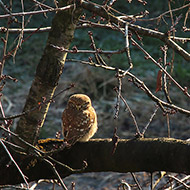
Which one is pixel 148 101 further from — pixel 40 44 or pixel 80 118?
pixel 80 118

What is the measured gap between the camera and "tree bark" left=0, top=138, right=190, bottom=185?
2379mm

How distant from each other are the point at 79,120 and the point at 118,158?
117cm

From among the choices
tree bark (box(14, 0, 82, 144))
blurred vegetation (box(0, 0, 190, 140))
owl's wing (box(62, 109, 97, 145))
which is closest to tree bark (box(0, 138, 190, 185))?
tree bark (box(14, 0, 82, 144))

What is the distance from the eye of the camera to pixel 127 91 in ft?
24.1

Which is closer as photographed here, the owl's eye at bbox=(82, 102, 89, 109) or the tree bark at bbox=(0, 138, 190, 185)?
the tree bark at bbox=(0, 138, 190, 185)

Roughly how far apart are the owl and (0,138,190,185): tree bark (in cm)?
43

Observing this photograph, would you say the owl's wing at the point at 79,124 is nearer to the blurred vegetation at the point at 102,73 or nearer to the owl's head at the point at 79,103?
the owl's head at the point at 79,103

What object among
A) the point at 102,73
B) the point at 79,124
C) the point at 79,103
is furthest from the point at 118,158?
the point at 102,73

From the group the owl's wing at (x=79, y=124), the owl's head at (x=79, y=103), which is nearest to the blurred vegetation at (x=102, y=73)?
the owl's head at (x=79, y=103)

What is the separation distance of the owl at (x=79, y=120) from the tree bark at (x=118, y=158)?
1.42 ft

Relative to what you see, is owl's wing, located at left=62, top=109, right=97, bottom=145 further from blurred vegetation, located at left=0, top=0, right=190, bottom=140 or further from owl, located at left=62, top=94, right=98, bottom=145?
blurred vegetation, located at left=0, top=0, right=190, bottom=140

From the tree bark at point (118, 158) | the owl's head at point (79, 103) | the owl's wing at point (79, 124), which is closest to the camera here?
the tree bark at point (118, 158)

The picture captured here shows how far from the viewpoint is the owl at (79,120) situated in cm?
339

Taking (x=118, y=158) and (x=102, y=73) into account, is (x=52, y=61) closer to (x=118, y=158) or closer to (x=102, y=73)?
(x=118, y=158)
